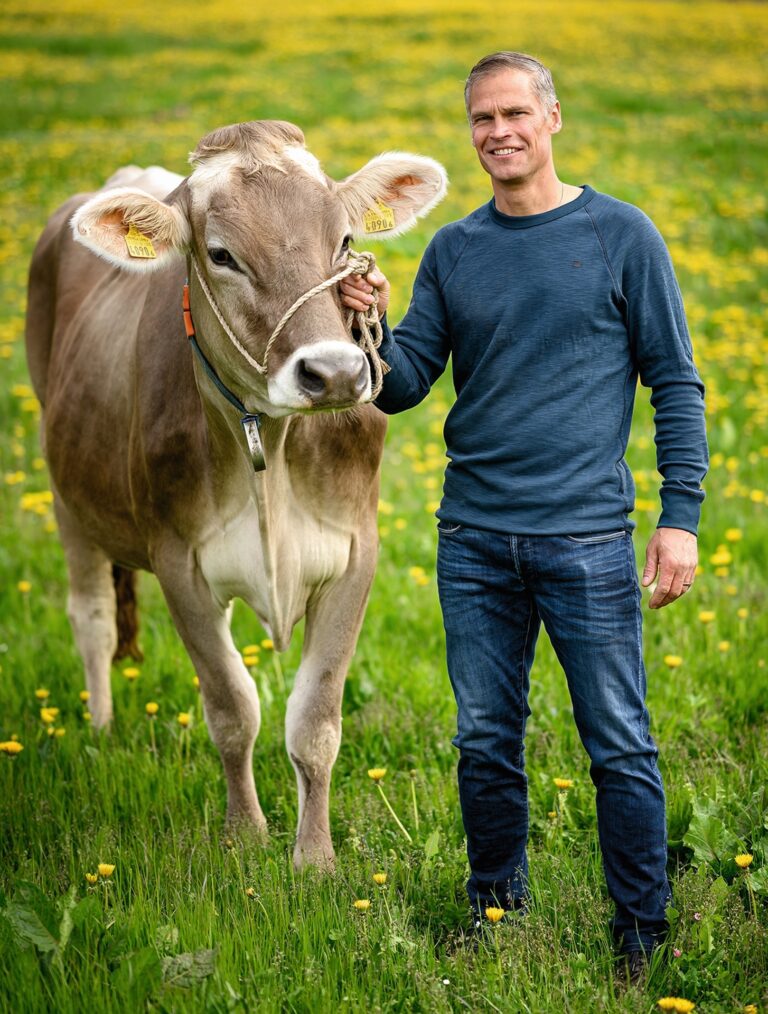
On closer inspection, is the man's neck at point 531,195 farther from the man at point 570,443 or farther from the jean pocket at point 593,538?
the jean pocket at point 593,538

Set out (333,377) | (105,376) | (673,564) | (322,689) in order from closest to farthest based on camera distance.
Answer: (333,377), (673,564), (322,689), (105,376)

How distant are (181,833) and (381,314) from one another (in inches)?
71.6

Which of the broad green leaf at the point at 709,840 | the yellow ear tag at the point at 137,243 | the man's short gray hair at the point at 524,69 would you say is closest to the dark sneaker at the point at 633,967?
the broad green leaf at the point at 709,840

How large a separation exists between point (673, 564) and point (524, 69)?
131cm

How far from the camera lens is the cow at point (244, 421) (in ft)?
10.2

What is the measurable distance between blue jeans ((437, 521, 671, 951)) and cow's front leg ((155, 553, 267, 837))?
0.99 m

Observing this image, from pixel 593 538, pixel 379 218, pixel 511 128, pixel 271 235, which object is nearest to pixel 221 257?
pixel 271 235

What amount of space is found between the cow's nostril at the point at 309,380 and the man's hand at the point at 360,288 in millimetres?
308

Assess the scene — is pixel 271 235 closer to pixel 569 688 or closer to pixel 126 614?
pixel 569 688

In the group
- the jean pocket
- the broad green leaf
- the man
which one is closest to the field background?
the broad green leaf

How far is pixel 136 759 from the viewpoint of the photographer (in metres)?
4.24

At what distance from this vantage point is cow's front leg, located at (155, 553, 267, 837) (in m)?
3.94

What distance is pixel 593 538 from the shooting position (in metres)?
2.98

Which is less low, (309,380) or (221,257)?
(221,257)
